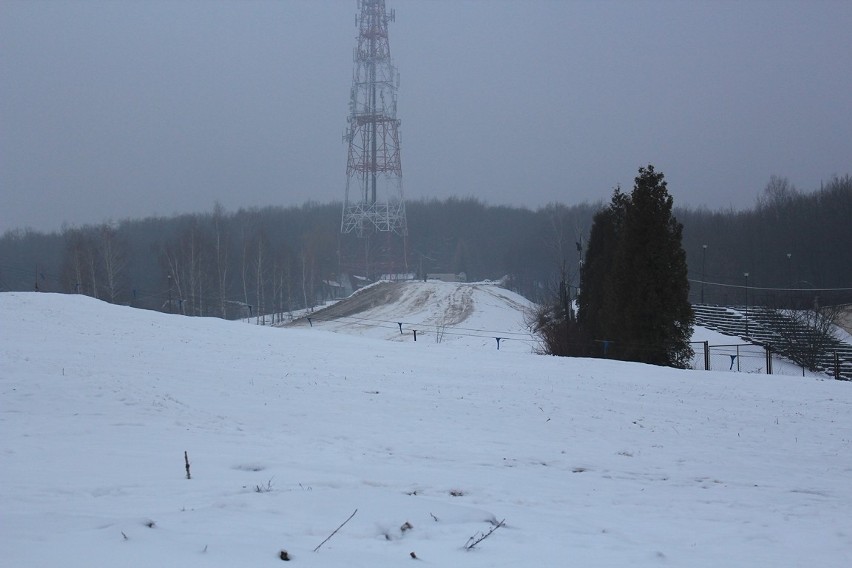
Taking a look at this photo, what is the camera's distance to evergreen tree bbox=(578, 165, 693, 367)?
22.0m

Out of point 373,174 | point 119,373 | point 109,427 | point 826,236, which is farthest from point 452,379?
point 826,236

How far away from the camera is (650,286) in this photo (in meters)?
22.0

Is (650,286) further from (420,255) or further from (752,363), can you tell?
(420,255)

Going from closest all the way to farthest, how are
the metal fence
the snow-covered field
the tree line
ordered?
the snow-covered field < the metal fence < the tree line

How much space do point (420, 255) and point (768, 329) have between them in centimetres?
6140

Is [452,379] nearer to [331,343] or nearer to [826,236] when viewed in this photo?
[331,343]

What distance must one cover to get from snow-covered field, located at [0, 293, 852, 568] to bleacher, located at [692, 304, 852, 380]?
52.5 ft

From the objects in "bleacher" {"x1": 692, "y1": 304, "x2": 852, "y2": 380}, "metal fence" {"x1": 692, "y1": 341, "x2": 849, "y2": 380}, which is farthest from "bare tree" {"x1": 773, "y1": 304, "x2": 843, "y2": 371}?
"metal fence" {"x1": 692, "y1": 341, "x2": 849, "y2": 380}

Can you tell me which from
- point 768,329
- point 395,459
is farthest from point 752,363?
point 395,459

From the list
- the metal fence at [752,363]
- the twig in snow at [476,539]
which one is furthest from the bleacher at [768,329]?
the twig in snow at [476,539]

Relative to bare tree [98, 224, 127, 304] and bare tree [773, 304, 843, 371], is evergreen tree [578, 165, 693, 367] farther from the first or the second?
bare tree [98, 224, 127, 304]

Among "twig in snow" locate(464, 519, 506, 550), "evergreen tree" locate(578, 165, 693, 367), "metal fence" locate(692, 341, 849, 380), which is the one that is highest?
"evergreen tree" locate(578, 165, 693, 367)

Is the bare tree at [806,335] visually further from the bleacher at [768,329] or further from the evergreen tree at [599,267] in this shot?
the evergreen tree at [599,267]

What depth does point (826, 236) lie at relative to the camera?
69812mm
